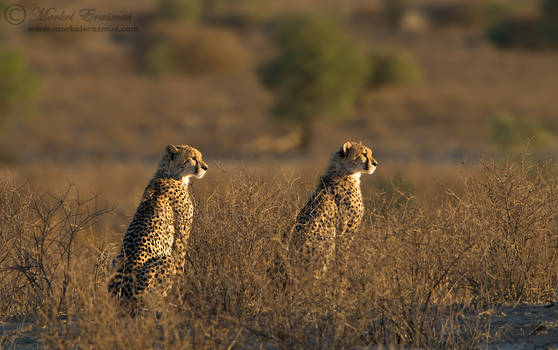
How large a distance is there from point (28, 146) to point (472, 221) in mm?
23227

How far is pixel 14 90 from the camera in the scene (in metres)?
26.5

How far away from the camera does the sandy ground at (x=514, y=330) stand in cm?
452

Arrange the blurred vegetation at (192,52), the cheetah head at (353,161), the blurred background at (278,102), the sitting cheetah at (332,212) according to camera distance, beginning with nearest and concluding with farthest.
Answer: the sitting cheetah at (332,212) < the cheetah head at (353,161) < the blurred background at (278,102) < the blurred vegetation at (192,52)

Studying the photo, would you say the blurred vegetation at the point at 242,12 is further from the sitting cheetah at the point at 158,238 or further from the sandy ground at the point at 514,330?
the sandy ground at the point at 514,330

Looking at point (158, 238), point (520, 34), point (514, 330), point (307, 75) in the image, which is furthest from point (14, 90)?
→ point (514, 330)

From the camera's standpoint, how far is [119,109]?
101 feet

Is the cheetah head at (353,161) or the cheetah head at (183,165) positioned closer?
the cheetah head at (183,165)

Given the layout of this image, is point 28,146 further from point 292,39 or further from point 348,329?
point 348,329

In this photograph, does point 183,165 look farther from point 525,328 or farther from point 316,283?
point 525,328

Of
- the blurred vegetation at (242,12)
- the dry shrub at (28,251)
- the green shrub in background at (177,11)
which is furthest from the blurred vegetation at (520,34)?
the green shrub in background at (177,11)

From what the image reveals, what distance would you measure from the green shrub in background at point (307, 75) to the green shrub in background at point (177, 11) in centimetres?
2528

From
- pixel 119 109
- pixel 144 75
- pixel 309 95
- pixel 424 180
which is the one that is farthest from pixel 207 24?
pixel 424 180

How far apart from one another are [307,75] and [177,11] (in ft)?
86.7

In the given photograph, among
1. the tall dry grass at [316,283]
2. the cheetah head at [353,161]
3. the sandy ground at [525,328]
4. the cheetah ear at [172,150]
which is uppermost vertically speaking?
the cheetah ear at [172,150]
